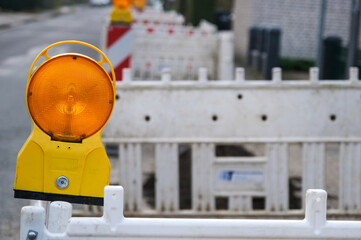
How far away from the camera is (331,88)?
19.5ft

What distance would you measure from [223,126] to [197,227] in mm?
3544

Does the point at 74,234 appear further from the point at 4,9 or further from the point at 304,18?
the point at 4,9

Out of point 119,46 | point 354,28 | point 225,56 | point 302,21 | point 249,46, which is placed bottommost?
point 119,46

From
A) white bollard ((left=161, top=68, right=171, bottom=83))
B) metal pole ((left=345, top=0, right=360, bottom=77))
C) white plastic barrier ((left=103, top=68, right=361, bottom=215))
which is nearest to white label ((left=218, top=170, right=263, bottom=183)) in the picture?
white plastic barrier ((left=103, top=68, right=361, bottom=215))

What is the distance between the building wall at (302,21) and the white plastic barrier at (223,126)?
49.7 feet

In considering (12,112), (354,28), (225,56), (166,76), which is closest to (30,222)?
(166,76)

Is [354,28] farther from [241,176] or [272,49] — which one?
[272,49]

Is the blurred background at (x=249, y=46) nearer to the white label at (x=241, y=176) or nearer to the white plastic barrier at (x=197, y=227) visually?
the white label at (x=241, y=176)

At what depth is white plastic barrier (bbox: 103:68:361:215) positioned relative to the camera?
5.92m

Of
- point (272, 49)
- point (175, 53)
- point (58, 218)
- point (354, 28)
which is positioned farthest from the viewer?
point (272, 49)

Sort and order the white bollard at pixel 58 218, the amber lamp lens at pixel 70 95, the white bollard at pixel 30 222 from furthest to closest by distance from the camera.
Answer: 1. the amber lamp lens at pixel 70 95
2. the white bollard at pixel 58 218
3. the white bollard at pixel 30 222

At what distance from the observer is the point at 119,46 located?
335 inches

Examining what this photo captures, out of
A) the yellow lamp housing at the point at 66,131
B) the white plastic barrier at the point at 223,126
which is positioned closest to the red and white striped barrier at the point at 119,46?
the white plastic barrier at the point at 223,126

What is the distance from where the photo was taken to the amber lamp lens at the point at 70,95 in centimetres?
279
